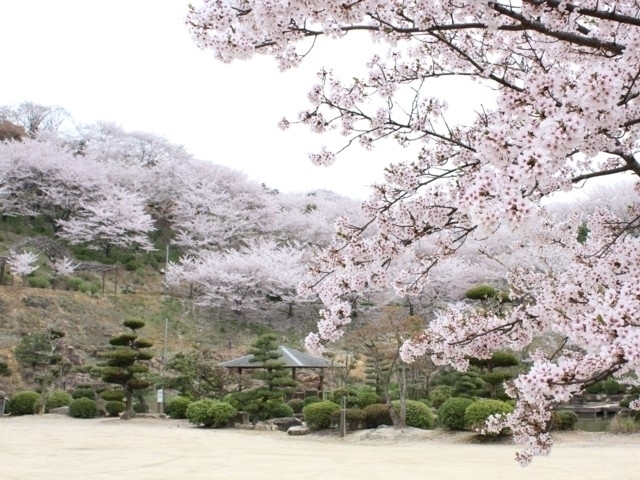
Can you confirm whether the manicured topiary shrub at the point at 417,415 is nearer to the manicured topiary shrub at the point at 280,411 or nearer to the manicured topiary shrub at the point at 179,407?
the manicured topiary shrub at the point at 280,411

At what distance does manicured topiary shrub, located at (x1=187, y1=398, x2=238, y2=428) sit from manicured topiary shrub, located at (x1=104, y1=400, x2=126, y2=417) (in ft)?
9.80

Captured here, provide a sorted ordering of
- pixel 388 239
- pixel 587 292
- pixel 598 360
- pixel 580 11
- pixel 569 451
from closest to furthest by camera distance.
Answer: pixel 598 360
pixel 580 11
pixel 587 292
pixel 388 239
pixel 569 451

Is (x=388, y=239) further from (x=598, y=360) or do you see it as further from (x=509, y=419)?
(x=598, y=360)

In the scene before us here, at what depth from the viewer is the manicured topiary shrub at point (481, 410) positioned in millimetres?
10711

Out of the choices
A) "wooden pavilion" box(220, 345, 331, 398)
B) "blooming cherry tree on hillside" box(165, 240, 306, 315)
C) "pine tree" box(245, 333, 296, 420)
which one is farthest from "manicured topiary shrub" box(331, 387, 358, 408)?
"blooming cherry tree on hillside" box(165, 240, 306, 315)

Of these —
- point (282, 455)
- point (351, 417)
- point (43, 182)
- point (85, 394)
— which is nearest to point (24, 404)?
point (85, 394)

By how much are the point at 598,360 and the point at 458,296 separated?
22.7 m

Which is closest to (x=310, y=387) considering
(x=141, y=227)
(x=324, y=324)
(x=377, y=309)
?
(x=377, y=309)

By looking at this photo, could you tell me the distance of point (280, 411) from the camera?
14211mm

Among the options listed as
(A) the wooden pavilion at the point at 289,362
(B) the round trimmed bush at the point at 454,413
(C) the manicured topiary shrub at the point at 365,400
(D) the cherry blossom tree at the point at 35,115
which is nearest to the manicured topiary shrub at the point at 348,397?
(C) the manicured topiary shrub at the point at 365,400

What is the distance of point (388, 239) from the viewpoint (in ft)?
11.1

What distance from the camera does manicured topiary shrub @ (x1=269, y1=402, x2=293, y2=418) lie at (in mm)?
14148

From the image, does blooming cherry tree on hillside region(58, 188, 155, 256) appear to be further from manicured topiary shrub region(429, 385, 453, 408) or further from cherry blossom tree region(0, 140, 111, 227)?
manicured topiary shrub region(429, 385, 453, 408)

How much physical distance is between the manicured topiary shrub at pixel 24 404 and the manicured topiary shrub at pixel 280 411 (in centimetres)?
630
